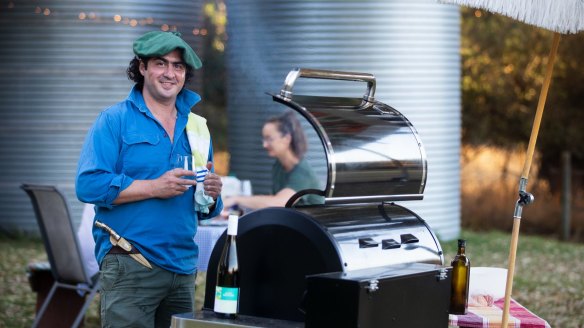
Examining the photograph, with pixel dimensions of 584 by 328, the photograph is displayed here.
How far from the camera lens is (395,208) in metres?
3.82

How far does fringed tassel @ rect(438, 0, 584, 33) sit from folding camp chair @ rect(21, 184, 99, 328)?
124 inches

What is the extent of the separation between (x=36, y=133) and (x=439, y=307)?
367 inches

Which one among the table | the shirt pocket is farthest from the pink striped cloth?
the shirt pocket

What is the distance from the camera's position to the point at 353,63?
11.8 meters

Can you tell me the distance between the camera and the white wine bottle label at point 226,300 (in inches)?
129

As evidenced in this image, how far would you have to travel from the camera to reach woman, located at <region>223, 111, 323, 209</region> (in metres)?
6.51

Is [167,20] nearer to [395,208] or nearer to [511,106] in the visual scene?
[511,106]

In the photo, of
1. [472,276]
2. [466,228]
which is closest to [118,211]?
[472,276]

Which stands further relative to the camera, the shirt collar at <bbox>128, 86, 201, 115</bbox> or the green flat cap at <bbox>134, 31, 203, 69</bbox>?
the shirt collar at <bbox>128, 86, 201, 115</bbox>

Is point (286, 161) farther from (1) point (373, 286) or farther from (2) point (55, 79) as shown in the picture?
(2) point (55, 79)

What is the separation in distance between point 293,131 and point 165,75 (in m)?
2.91

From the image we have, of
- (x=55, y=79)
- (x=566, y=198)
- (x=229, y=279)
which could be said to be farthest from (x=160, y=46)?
(x=566, y=198)

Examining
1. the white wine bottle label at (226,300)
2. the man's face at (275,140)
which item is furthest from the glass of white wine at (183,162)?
the man's face at (275,140)

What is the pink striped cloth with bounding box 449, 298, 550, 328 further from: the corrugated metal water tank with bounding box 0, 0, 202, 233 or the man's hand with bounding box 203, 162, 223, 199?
the corrugated metal water tank with bounding box 0, 0, 202, 233
